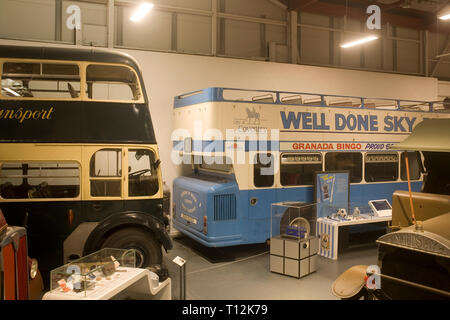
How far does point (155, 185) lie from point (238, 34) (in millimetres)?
6743

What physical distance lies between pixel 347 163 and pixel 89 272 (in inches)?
276

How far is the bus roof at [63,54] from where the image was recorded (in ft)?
20.4

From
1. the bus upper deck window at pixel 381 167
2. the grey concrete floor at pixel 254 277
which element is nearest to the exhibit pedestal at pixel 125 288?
the grey concrete floor at pixel 254 277

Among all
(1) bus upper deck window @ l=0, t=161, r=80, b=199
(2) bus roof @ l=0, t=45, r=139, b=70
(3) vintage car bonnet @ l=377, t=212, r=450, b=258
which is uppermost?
(2) bus roof @ l=0, t=45, r=139, b=70

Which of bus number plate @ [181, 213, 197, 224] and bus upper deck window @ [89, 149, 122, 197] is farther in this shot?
bus number plate @ [181, 213, 197, 224]

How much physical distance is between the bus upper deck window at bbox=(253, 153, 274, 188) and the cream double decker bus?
2311mm

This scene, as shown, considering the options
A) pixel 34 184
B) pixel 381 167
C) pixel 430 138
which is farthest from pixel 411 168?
pixel 34 184

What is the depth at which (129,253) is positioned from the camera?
15.0 ft

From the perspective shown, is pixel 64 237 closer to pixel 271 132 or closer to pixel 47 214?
pixel 47 214

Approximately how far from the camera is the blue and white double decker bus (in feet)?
25.7

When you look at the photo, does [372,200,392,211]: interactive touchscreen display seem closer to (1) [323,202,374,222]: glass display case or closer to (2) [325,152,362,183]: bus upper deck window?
(1) [323,202,374,222]: glass display case

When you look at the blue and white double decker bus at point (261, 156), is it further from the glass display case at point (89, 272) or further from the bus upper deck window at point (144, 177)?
the glass display case at point (89, 272)

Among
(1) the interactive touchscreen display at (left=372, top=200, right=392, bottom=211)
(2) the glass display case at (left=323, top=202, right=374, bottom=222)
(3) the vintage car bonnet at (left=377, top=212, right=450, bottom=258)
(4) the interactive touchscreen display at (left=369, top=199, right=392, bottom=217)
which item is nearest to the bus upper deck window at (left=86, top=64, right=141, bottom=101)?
(3) the vintage car bonnet at (left=377, top=212, right=450, bottom=258)
